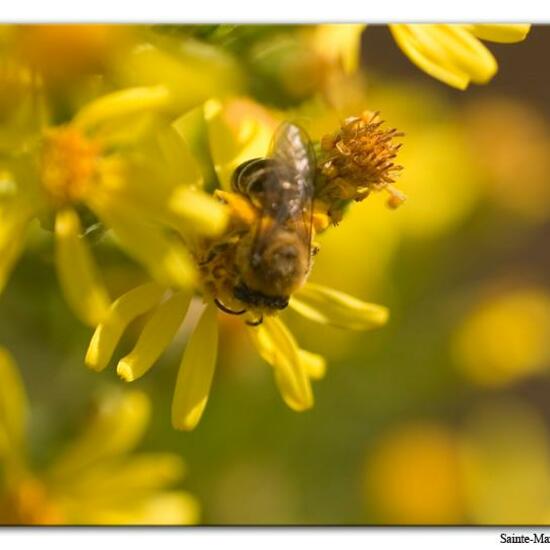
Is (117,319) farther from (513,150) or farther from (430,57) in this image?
(513,150)

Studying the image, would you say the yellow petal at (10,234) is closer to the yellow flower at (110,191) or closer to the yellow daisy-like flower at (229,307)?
the yellow flower at (110,191)

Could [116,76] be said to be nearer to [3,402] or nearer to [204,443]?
[3,402]

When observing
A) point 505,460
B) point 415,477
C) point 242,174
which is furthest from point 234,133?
point 505,460

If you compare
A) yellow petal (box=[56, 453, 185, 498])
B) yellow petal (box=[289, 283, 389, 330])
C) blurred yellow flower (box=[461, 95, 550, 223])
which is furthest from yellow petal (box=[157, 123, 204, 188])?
blurred yellow flower (box=[461, 95, 550, 223])

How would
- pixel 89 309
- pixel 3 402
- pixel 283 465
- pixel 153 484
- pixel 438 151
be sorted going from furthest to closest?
pixel 438 151 → pixel 283 465 → pixel 153 484 → pixel 3 402 → pixel 89 309

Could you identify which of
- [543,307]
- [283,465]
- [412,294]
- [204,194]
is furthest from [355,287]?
[204,194]

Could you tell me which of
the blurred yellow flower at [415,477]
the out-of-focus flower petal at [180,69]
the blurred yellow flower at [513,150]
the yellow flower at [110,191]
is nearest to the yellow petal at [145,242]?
the yellow flower at [110,191]

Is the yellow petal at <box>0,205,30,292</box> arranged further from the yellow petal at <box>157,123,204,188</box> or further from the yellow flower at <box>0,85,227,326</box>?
the yellow petal at <box>157,123,204,188</box>
